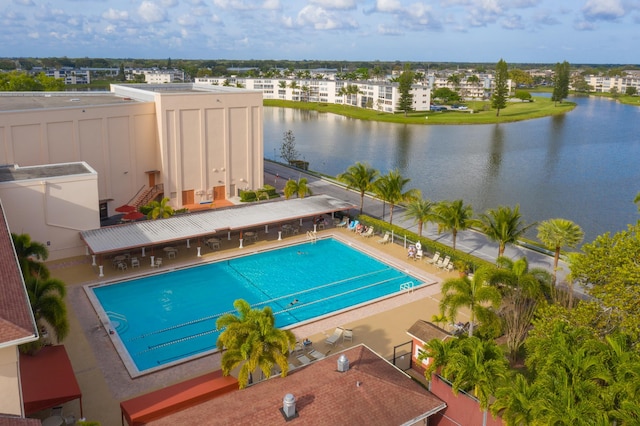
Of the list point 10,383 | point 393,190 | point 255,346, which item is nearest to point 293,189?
point 393,190

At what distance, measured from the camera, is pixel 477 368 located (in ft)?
51.8

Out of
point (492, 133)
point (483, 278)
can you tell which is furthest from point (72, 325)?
point (492, 133)

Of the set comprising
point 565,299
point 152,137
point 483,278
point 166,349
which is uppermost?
point 152,137

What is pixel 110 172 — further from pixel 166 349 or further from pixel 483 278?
pixel 483 278

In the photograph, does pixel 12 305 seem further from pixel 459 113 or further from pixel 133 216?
pixel 459 113

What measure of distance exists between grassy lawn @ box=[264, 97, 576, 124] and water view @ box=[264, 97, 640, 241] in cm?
411

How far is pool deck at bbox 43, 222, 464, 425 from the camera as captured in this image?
19.6m

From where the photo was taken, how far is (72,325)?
24.0 meters

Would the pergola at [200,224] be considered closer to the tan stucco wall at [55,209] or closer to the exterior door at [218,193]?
the tan stucco wall at [55,209]

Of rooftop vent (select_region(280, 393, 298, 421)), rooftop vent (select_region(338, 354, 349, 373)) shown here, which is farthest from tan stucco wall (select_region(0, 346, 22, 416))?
rooftop vent (select_region(338, 354, 349, 373))

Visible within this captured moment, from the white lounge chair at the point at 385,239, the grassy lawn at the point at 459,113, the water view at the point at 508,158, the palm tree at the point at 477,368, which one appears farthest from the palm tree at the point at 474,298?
the grassy lawn at the point at 459,113

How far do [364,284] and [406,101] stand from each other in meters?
93.6

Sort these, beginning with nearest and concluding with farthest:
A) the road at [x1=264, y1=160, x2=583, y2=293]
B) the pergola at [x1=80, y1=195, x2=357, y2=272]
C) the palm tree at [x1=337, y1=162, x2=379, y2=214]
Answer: the pergola at [x1=80, y1=195, x2=357, y2=272] < the road at [x1=264, y1=160, x2=583, y2=293] < the palm tree at [x1=337, y1=162, x2=379, y2=214]

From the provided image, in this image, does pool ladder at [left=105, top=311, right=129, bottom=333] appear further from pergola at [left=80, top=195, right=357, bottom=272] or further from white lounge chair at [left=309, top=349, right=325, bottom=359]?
white lounge chair at [left=309, top=349, right=325, bottom=359]
